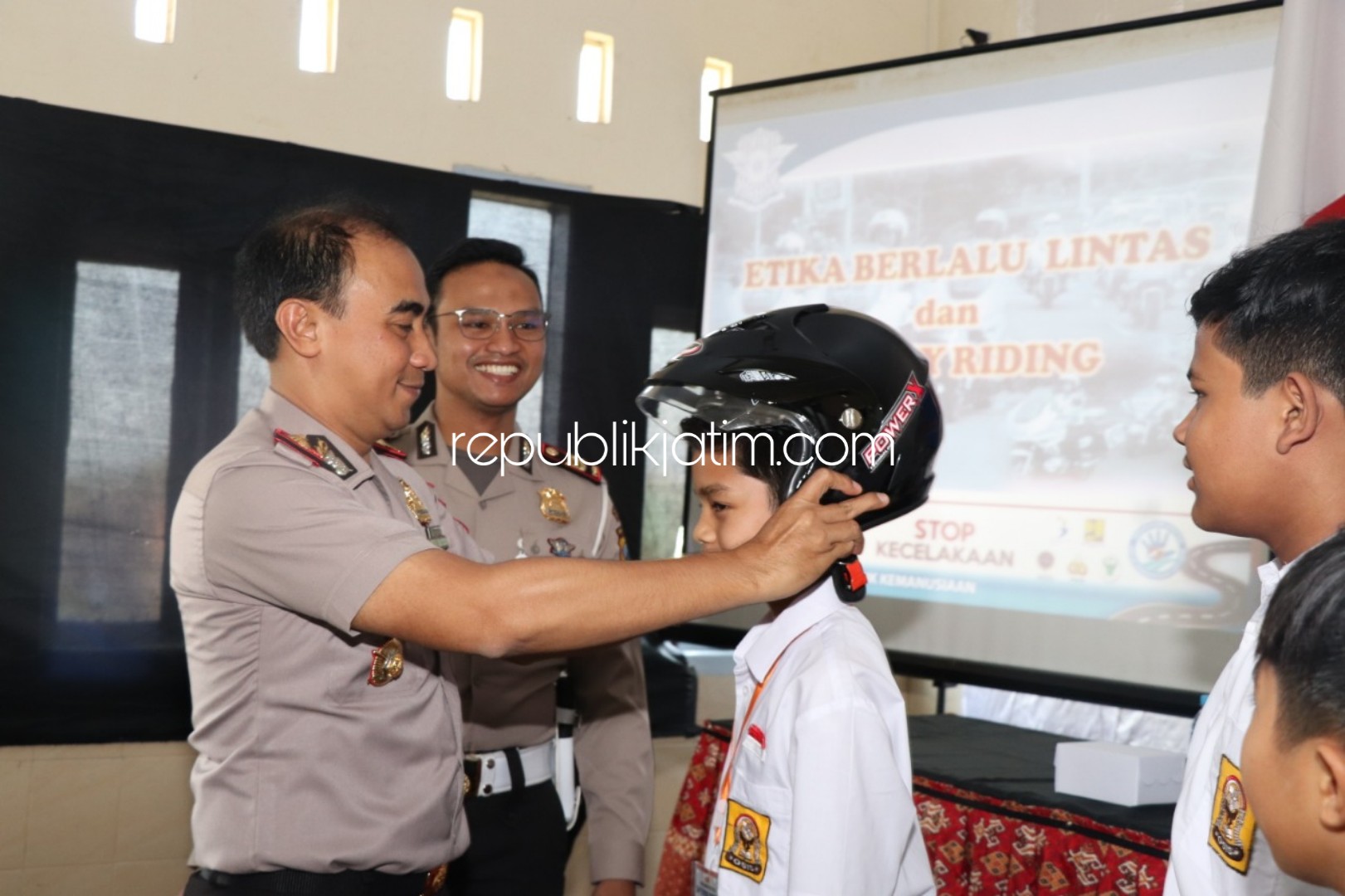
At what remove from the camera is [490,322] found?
2.74m

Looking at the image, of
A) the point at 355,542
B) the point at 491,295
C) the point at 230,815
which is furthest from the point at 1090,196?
the point at 230,815

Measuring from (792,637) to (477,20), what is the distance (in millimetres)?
2921

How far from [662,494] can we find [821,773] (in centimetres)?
259

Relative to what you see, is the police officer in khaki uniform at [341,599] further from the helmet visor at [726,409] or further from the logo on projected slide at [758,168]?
the logo on projected slide at [758,168]

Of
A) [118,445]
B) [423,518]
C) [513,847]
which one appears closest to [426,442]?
[423,518]

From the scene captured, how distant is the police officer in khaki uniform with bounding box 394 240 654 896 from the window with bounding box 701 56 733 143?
1688mm

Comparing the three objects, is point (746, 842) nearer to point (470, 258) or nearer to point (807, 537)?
point (807, 537)

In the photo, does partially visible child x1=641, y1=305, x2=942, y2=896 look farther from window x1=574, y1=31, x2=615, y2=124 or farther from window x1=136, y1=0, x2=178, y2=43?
window x1=574, y1=31, x2=615, y2=124

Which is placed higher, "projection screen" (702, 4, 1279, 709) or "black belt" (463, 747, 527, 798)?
"projection screen" (702, 4, 1279, 709)

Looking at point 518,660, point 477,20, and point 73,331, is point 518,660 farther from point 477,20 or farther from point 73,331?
point 477,20

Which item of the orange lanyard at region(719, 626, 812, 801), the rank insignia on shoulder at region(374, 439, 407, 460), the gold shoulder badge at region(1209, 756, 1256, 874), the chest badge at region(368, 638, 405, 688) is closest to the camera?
the gold shoulder badge at region(1209, 756, 1256, 874)

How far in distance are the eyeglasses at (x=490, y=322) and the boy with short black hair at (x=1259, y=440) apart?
1609 mm

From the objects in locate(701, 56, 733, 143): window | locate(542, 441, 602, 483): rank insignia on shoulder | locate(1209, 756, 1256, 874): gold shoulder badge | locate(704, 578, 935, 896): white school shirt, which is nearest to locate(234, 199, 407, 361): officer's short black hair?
locate(704, 578, 935, 896): white school shirt

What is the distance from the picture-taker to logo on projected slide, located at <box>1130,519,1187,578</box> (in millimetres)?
2904
